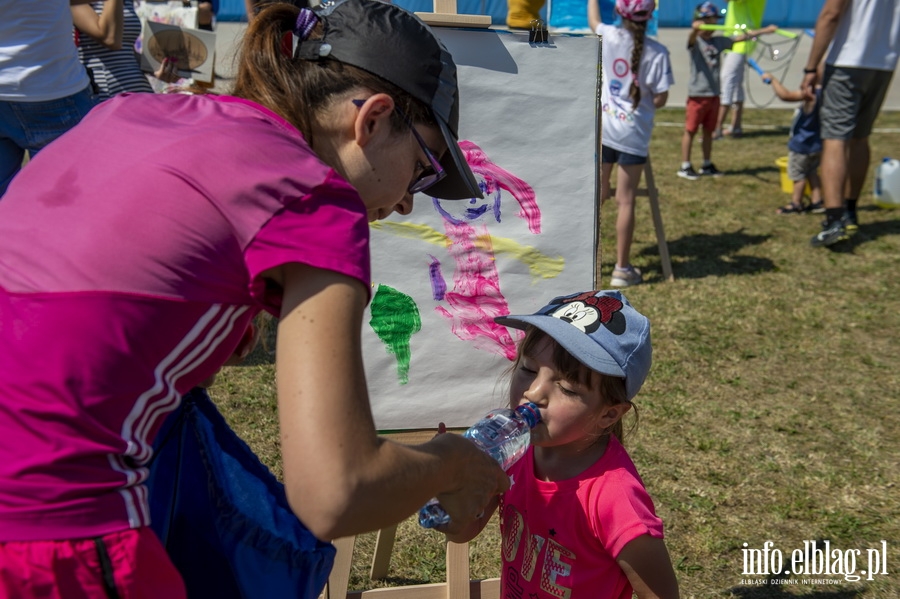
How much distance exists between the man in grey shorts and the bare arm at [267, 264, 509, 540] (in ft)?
18.9

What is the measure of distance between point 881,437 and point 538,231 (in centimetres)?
208

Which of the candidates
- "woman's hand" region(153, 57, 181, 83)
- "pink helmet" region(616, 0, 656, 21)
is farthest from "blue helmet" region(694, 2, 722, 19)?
"woman's hand" region(153, 57, 181, 83)

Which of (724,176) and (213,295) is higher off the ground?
(213,295)

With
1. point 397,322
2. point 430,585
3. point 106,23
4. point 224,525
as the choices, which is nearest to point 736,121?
point 106,23

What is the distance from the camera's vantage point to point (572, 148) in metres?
2.66

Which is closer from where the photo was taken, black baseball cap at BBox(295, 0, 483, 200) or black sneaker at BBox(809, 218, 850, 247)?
black baseball cap at BBox(295, 0, 483, 200)

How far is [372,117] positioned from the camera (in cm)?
124

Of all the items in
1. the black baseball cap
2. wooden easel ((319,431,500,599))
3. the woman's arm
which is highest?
the black baseball cap

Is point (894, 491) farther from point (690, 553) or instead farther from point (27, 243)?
point (27, 243)

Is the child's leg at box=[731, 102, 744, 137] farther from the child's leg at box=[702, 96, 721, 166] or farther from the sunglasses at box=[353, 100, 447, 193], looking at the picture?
the sunglasses at box=[353, 100, 447, 193]

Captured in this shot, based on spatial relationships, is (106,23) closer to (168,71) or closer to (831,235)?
(168,71)

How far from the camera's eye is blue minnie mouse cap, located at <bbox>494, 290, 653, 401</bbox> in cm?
189

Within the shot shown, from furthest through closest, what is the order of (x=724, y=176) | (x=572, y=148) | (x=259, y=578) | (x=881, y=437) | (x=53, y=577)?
(x=724, y=176)
(x=881, y=437)
(x=572, y=148)
(x=259, y=578)
(x=53, y=577)

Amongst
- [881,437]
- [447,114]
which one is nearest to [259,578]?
[447,114]
